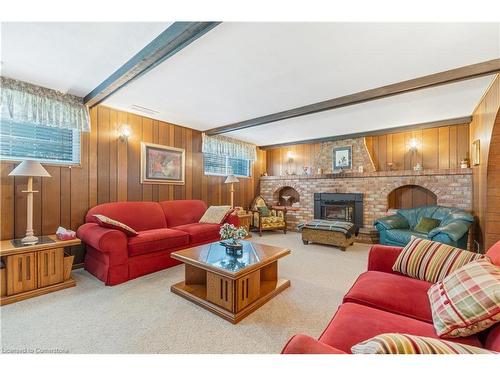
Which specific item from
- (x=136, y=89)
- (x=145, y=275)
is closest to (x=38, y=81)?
(x=136, y=89)

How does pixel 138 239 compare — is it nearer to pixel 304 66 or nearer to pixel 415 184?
pixel 304 66

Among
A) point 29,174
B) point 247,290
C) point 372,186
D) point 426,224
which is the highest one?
point 29,174

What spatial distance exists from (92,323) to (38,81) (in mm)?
2793

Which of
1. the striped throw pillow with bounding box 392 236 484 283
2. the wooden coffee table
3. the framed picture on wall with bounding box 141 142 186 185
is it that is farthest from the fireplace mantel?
the wooden coffee table

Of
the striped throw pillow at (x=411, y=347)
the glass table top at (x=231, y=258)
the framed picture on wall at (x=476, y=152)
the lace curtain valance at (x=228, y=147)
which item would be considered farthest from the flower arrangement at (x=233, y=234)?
the framed picture on wall at (x=476, y=152)

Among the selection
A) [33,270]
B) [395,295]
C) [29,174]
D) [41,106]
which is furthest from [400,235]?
[41,106]

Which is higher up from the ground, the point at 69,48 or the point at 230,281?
the point at 69,48

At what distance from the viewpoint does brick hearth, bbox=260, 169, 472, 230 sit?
13.4 ft

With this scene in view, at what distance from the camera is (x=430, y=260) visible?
1685mm

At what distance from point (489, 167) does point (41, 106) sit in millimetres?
5837

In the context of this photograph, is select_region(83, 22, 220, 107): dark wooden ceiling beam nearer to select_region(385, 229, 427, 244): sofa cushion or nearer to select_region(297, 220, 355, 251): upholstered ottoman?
select_region(297, 220, 355, 251): upholstered ottoman

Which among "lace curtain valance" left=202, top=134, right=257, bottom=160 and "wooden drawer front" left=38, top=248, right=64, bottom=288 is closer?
"wooden drawer front" left=38, top=248, right=64, bottom=288

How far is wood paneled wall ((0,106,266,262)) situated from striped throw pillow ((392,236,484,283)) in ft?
12.4
